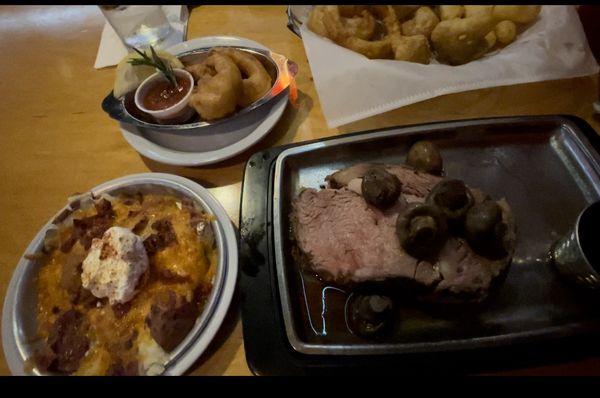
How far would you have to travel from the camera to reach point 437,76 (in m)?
1.70

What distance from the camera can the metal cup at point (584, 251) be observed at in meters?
1.16

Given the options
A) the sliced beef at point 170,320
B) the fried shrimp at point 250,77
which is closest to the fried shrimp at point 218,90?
the fried shrimp at point 250,77

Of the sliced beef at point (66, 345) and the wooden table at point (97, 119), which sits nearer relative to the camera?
the sliced beef at point (66, 345)

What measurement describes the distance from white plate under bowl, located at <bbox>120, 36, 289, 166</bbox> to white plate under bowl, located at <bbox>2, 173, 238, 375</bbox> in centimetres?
19

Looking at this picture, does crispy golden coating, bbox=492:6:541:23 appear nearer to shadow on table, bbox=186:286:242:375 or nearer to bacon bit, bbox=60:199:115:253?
shadow on table, bbox=186:286:242:375

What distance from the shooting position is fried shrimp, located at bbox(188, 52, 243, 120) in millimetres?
1718

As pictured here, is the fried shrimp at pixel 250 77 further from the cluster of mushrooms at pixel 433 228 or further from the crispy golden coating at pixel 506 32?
the crispy golden coating at pixel 506 32

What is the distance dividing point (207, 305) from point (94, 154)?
1080mm

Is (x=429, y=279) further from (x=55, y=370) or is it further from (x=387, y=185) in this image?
(x=55, y=370)

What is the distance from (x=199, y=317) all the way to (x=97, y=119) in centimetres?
130

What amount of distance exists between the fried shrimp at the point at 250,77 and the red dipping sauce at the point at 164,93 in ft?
0.80

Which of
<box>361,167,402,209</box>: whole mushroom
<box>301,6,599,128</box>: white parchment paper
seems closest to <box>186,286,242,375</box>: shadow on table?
<box>361,167,402,209</box>: whole mushroom

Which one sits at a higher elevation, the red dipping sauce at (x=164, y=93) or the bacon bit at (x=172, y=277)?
the red dipping sauce at (x=164, y=93)

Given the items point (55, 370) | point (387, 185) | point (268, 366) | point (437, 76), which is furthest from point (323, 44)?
point (55, 370)
